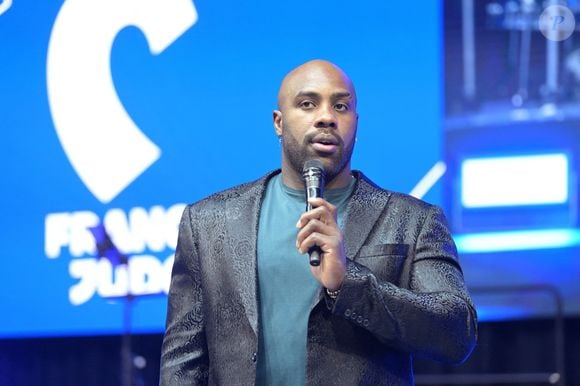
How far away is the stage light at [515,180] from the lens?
4.73 meters

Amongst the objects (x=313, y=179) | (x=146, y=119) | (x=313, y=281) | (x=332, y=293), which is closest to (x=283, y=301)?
(x=313, y=281)

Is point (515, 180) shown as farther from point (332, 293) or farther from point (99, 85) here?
point (332, 293)

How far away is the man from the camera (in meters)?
2.11

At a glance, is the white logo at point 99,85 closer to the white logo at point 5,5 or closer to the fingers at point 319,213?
the white logo at point 5,5

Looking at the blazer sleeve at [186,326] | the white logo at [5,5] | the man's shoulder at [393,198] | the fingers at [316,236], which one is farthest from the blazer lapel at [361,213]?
the white logo at [5,5]

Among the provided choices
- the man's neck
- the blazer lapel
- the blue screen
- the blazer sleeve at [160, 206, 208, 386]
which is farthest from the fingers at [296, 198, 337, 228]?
the blue screen

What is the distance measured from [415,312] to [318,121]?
1.63 ft

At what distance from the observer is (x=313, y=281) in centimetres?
226

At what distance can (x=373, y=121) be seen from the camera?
16.1ft

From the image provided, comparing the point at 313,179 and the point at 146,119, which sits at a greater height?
the point at 146,119

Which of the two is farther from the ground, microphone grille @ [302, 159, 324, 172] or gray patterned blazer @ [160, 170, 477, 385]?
microphone grille @ [302, 159, 324, 172]

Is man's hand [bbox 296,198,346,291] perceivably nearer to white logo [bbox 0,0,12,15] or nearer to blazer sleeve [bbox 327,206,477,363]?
blazer sleeve [bbox 327,206,477,363]

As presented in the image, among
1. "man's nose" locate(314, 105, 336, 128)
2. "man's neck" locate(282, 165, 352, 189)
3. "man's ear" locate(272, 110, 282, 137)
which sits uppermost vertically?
"man's ear" locate(272, 110, 282, 137)

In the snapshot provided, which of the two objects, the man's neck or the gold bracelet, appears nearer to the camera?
the gold bracelet
